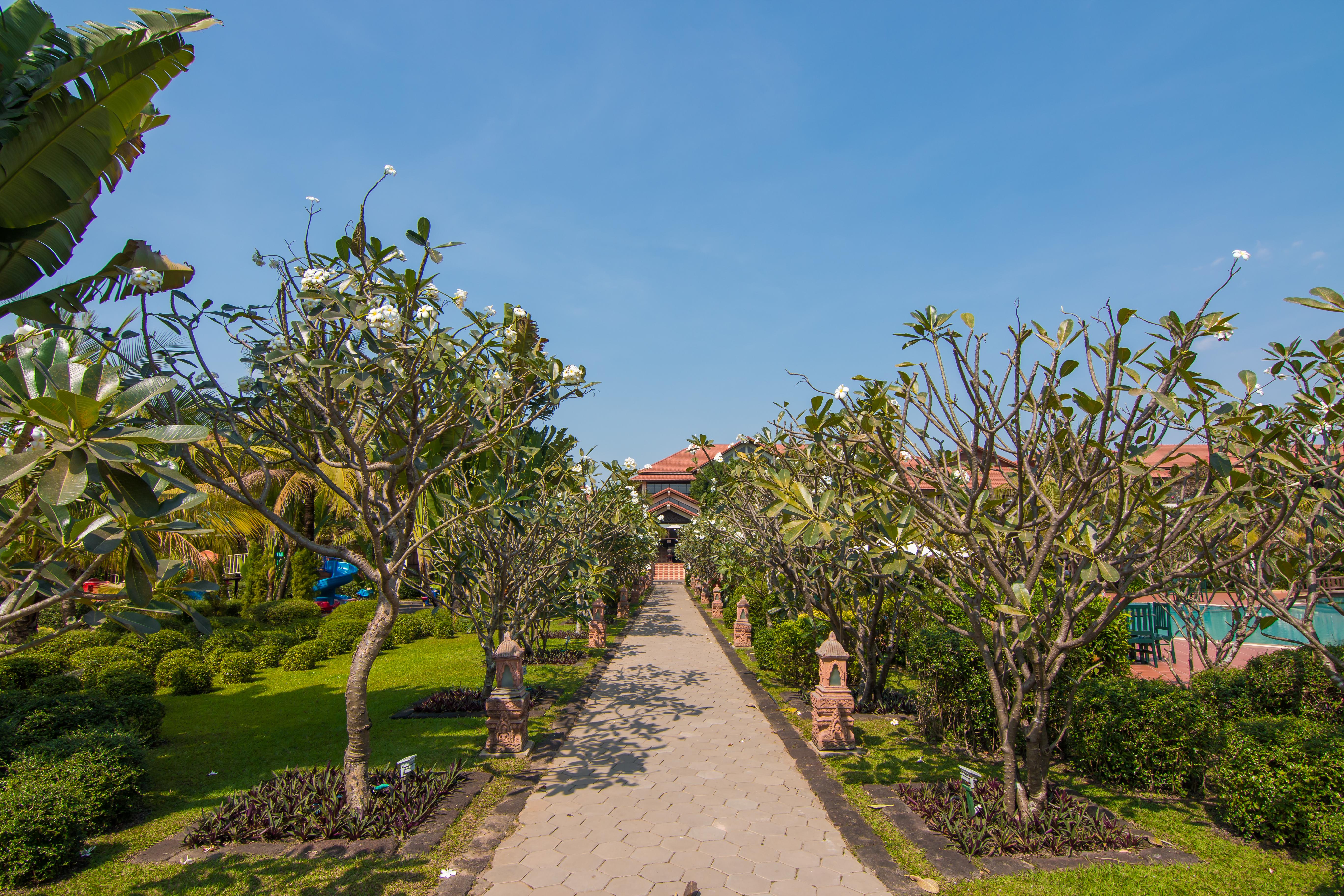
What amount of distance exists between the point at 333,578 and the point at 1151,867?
2802cm

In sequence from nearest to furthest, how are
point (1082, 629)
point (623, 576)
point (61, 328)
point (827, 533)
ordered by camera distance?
point (61, 328), point (827, 533), point (1082, 629), point (623, 576)

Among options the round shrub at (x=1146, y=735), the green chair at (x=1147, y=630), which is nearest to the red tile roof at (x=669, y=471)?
the green chair at (x=1147, y=630)

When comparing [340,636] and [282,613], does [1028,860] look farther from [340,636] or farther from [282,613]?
[282,613]

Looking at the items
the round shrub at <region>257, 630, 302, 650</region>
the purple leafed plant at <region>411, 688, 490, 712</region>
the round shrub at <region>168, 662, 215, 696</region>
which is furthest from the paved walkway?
the round shrub at <region>257, 630, 302, 650</region>

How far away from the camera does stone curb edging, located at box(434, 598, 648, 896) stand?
451cm

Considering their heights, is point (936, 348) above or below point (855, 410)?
above

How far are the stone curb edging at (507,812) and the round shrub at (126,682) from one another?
5140mm

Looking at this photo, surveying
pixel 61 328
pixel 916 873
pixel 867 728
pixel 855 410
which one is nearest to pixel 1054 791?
pixel 916 873

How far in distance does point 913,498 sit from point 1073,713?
3.22 m

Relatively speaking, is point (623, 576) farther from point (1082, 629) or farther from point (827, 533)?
point (827, 533)

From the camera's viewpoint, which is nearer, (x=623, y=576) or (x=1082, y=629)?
(x=1082, y=629)

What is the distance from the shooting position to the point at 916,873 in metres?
4.61

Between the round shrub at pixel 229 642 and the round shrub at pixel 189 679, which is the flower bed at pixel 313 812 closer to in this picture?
the round shrub at pixel 189 679

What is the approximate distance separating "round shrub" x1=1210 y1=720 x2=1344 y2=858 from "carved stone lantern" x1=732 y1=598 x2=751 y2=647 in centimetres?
1047
